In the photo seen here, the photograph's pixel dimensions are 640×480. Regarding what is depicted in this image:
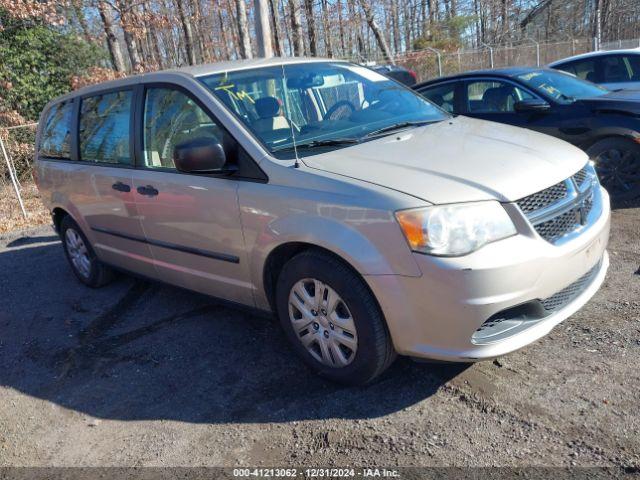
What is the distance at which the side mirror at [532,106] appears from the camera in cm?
628

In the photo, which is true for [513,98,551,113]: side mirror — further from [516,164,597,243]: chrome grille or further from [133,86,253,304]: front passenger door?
[133,86,253,304]: front passenger door

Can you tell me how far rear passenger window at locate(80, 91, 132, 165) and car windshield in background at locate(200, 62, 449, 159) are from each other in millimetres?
953

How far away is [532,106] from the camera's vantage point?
6.28 m

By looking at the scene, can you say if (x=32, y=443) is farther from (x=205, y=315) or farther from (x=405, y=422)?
(x=405, y=422)

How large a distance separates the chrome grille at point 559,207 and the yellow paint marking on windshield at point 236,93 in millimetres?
1891

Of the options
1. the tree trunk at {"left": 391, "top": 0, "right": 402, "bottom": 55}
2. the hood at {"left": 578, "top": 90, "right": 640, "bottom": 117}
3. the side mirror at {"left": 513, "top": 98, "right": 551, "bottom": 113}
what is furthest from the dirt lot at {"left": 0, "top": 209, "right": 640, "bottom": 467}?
the tree trunk at {"left": 391, "top": 0, "right": 402, "bottom": 55}

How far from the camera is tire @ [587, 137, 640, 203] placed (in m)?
5.99

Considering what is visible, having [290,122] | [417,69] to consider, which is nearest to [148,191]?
[290,122]

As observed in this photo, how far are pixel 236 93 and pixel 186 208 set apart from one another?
2.72ft

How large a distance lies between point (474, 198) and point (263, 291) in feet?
4.82

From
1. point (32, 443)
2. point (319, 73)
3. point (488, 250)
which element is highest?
point (319, 73)

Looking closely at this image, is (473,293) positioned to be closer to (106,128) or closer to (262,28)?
(106,128)

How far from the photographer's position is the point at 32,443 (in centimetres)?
320

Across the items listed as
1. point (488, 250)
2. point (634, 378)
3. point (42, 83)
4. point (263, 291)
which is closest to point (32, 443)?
point (263, 291)
